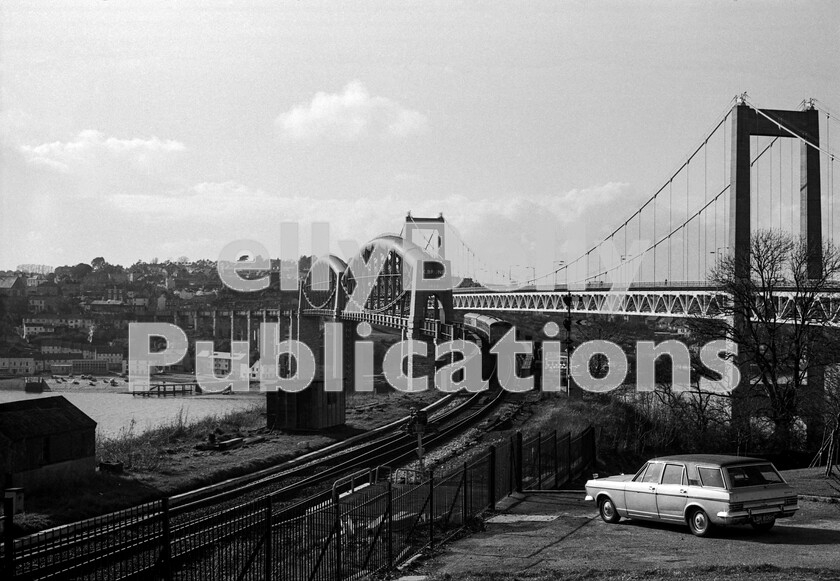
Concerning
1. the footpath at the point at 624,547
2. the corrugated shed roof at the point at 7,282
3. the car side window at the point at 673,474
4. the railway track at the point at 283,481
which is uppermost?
the corrugated shed roof at the point at 7,282

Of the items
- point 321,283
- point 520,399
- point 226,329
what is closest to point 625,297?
point 520,399

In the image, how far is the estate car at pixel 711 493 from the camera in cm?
1282

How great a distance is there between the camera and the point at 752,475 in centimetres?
1319

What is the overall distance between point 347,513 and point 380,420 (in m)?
29.9

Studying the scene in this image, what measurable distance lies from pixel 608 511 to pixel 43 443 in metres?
15.3

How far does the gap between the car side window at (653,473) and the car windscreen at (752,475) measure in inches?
53.5

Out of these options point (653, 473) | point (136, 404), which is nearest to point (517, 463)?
point (653, 473)

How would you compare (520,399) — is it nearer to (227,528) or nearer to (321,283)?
(227,528)

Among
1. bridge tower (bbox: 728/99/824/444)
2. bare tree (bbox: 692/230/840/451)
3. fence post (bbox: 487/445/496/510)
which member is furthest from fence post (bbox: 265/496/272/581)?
bridge tower (bbox: 728/99/824/444)

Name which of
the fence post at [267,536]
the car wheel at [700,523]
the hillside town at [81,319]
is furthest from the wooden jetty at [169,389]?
the fence post at [267,536]

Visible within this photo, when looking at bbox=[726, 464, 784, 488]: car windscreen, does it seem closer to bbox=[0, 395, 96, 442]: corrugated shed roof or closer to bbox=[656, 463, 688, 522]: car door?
bbox=[656, 463, 688, 522]: car door

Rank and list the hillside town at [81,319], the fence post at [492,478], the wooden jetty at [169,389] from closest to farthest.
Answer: the fence post at [492,478] → the wooden jetty at [169,389] → the hillside town at [81,319]

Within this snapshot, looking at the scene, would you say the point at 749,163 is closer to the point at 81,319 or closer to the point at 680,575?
the point at 680,575

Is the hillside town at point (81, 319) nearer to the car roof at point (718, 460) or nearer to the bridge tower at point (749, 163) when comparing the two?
the bridge tower at point (749, 163)
